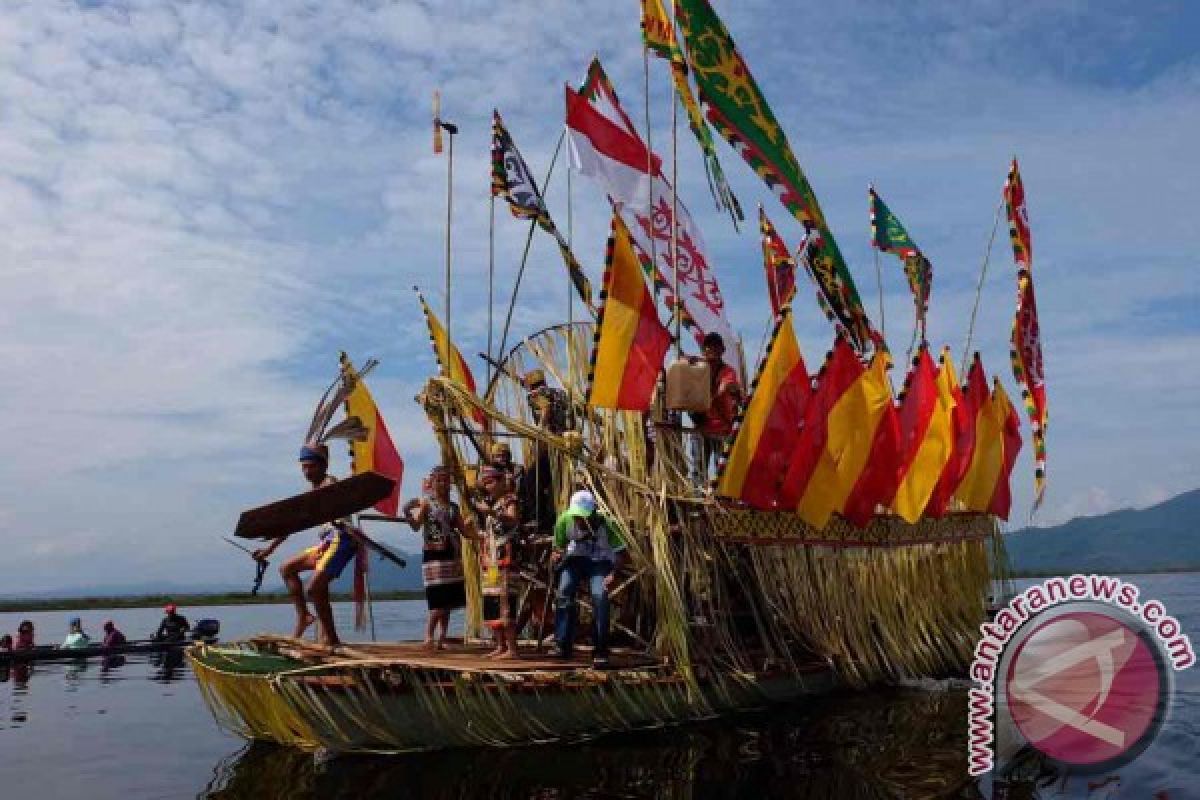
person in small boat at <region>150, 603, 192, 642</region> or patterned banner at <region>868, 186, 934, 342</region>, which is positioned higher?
patterned banner at <region>868, 186, 934, 342</region>

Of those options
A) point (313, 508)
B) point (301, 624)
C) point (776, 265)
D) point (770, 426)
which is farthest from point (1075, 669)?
point (776, 265)

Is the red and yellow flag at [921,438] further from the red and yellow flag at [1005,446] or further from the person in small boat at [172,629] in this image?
the person in small boat at [172,629]

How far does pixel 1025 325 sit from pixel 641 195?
9135 mm

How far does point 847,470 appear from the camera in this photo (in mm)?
12836

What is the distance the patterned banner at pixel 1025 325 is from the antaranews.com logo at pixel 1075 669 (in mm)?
7954

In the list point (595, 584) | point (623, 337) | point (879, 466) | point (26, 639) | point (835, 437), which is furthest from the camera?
point (26, 639)

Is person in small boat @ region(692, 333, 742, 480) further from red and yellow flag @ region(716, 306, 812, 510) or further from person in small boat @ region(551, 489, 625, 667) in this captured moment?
person in small boat @ region(551, 489, 625, 667)

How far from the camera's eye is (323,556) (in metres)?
10.5

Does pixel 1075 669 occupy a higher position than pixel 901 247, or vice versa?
pixel 901 247

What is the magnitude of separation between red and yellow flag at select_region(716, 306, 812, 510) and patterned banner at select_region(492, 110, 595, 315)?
3402 mm

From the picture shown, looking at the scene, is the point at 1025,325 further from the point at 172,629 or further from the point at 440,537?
the point at 172,629

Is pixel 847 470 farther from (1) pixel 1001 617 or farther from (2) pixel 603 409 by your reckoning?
(1) pixel 1001 617

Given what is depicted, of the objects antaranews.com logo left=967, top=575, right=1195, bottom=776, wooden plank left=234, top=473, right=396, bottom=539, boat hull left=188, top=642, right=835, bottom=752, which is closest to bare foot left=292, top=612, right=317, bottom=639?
boat hull left=188, top=642, right=835, bottom=752

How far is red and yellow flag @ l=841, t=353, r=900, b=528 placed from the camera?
13.1m
